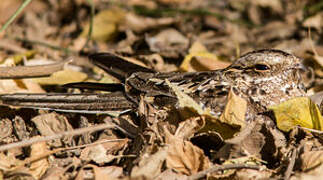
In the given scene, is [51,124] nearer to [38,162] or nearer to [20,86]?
[38,162]

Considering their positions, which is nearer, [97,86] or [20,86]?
[97,86]

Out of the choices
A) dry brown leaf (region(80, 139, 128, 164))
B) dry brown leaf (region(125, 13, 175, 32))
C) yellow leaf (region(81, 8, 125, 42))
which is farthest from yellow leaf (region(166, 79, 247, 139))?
yellow leaf (region(81, 8, 125, 42))

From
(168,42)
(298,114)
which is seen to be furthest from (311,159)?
(168,42)

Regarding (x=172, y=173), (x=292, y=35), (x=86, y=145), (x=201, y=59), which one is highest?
(x=292, y=35)

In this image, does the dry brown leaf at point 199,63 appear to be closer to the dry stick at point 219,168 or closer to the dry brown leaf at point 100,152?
the dry brown leaf at point 100,152

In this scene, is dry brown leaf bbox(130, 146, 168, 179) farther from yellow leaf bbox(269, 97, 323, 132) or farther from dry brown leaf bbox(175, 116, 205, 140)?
yellow leaf bbox(269, 97, 323, 132)

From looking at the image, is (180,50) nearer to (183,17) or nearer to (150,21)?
(150,21)

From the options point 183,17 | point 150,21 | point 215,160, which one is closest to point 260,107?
point 215,160

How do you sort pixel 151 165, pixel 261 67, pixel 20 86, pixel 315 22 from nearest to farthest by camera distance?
pixel 151 165 < pixel 261 67 < pixel 20 86 < pixel 315 22
